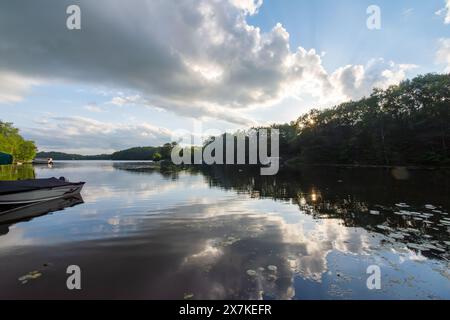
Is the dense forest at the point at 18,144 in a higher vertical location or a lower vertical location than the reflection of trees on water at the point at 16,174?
higher

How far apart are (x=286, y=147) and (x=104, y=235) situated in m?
121

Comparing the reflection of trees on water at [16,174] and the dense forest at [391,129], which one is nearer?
the reflection of trees on water at [16,174]

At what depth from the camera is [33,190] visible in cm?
1798

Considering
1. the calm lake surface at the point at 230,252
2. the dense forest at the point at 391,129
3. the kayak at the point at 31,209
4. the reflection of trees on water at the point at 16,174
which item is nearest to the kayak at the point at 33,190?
the kayak at the point at 31,209

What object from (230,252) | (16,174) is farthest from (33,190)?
(16,174)

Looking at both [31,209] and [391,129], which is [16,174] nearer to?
[31,209]

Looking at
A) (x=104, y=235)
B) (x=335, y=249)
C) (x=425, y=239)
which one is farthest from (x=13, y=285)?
(x=425, y=239)

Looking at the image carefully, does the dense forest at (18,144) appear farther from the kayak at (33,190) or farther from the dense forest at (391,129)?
the dense forest at (391,129)

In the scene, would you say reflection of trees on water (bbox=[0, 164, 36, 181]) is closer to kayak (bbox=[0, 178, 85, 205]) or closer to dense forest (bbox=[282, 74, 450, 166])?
kayak (bbox=[0, 178, 85, 205])

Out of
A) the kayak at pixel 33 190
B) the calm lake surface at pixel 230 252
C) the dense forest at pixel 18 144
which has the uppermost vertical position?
the dense forest at pixel 18 144

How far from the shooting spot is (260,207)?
61.3 ft

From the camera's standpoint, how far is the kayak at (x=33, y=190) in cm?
1614

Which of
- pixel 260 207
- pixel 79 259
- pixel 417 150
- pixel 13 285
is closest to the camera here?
pixel 13 285
